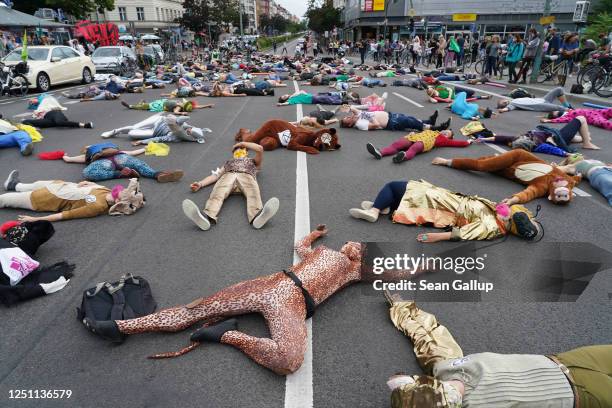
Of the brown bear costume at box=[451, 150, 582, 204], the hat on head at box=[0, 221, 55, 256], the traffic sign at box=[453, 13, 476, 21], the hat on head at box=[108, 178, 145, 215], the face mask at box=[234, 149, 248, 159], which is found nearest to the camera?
the hat on head at box=[0, 221, 55, 256]

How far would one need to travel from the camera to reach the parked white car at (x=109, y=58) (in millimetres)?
22672

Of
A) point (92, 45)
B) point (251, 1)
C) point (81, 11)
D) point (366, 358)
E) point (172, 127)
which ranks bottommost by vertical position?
point (366, 358)

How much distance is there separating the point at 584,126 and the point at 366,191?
5.36 metres

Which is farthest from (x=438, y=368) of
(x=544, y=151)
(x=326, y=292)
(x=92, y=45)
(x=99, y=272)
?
(x=92, y=45)

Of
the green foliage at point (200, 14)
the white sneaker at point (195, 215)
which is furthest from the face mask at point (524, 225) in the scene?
the green foliage at point (200, 14)

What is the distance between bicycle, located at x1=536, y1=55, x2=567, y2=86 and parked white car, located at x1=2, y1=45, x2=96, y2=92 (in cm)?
2154

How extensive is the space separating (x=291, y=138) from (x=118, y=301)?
18.4ft

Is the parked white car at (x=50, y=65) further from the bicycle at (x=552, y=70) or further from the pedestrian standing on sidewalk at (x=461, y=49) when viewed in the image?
the pedestrian standing on sidewalk at (x=461, y=49)

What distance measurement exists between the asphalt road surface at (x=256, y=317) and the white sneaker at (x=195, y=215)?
4.3 inches

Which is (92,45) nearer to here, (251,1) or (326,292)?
(326,292)

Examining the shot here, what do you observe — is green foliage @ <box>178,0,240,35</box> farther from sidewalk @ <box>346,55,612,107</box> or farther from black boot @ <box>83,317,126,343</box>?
black boot @ <box>83,317,126,343</box>

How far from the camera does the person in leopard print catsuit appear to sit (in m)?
2.67

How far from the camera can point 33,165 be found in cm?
729

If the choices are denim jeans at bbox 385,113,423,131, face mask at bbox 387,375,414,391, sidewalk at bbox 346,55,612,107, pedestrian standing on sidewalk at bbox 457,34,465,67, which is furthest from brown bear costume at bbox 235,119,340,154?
pedestrian standing on sidewalk at bbox 457,34,465,67
